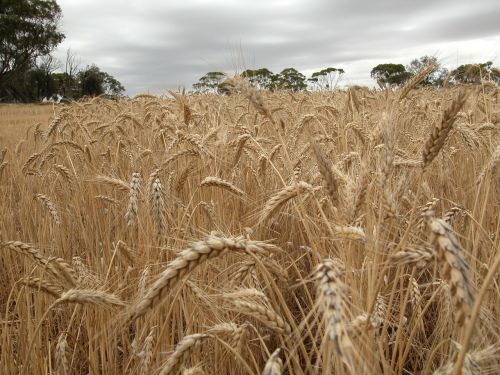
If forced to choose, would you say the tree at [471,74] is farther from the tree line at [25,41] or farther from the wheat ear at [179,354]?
the tree line at [25,41]

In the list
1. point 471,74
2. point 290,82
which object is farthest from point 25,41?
point 471,74

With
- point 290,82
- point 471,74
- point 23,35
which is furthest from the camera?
point 23,35

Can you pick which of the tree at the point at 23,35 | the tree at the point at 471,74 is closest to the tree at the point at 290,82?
the tree at the point at 471,74

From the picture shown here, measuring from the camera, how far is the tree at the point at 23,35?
123ft

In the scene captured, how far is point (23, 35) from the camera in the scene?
128 ft

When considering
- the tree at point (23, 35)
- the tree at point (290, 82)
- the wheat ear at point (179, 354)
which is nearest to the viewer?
the wheat ear at point (179, 354)

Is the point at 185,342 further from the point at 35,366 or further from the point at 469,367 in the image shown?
the point at 35,366

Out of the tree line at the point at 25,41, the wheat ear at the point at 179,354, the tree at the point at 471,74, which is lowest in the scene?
the wheat ear at the point at 179,354

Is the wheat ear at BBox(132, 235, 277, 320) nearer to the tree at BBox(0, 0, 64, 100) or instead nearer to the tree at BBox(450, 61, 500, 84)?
the tree at BBox(450, 61, 500, 84)

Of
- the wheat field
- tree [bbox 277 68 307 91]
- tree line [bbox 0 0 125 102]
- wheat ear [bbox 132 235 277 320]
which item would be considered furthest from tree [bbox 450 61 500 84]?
tree line [bbox 0 0 125 102]

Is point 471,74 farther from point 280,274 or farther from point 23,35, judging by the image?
point 23,35

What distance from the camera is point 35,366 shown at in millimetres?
1475

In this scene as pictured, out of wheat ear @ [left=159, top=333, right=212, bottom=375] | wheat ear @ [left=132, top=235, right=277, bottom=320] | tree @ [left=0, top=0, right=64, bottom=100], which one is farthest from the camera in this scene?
tree @ [left=0, top=0, right=64, bottom=100]

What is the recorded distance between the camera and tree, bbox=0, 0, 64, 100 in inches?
1473
